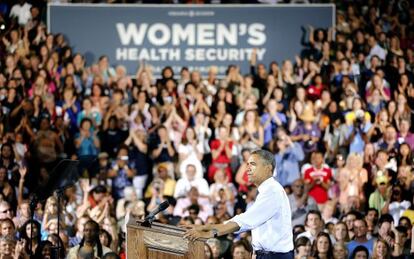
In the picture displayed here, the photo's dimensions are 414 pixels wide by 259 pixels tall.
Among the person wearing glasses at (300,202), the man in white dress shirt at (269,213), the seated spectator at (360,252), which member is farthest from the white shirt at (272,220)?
the person wearing glasses at (300,202)

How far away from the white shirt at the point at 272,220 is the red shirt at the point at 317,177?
5.64m

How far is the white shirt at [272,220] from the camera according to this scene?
25.4ft

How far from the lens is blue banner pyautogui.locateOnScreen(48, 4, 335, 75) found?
55.7 feet

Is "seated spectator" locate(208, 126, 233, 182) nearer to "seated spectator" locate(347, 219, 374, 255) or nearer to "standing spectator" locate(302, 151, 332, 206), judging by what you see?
"standing spectator" locate(302, 151, 332, 206)

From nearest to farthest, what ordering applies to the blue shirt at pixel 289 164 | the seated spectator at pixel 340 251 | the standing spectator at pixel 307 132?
the seated spectator at pixel 340 251 → the blue shirt at pixel 289 164 → the standing spectator at pixel 307 132

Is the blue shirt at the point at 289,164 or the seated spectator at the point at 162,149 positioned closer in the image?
the blue shirt at the point at 289,164

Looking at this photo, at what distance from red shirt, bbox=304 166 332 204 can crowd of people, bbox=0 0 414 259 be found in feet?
0.05

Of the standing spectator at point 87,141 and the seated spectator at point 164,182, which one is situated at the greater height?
the standing spectator at point 87,141

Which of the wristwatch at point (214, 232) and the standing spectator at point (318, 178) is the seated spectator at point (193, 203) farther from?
the wristwatch at point (214, 232)

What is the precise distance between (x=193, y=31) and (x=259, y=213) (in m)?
9.67

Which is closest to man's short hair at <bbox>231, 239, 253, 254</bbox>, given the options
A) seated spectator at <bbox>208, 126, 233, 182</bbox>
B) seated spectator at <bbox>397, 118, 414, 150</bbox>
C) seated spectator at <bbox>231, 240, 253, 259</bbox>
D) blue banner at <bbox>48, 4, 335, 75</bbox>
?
seated spectator at <bbox>231, 240, 253, 259</bbox>

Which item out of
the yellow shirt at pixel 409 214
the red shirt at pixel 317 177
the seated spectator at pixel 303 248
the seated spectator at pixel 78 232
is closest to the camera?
the seated spectator at pixel 303 248

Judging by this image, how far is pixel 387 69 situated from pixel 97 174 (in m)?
4.50

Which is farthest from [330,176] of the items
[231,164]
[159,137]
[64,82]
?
[64,82]
